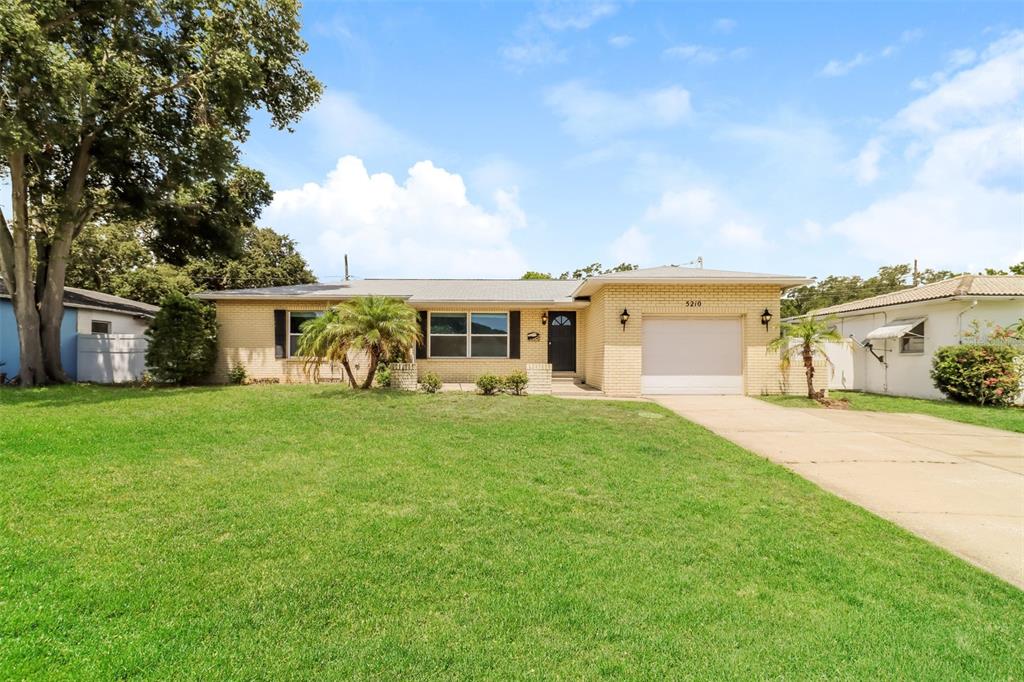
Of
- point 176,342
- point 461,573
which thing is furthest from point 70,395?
point 461,573

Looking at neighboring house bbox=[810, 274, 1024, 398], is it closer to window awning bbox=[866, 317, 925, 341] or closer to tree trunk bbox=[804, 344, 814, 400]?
window awning bbox=[866, 317, 925, 341]

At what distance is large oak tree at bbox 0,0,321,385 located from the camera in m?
11.3

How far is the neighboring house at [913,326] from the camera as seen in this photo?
11.9 meters

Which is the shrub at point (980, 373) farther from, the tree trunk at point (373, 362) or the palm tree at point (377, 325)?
the tree trunk at point (373, 362)

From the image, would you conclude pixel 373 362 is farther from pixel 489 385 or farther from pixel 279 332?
pixel 279 332

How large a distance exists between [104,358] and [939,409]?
2343 cm

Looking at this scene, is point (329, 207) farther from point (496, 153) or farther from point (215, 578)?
point (215, 578)

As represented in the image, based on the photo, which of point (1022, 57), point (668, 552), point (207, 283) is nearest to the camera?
point (668, 552)

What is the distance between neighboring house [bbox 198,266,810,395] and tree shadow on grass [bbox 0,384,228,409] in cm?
261

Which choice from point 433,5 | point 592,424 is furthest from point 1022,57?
point 433,5

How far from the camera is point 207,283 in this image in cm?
2778

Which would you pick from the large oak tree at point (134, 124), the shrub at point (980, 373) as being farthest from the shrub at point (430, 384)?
the shrub at point (980, 373)

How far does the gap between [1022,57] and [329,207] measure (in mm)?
17828

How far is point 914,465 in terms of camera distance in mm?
5625
